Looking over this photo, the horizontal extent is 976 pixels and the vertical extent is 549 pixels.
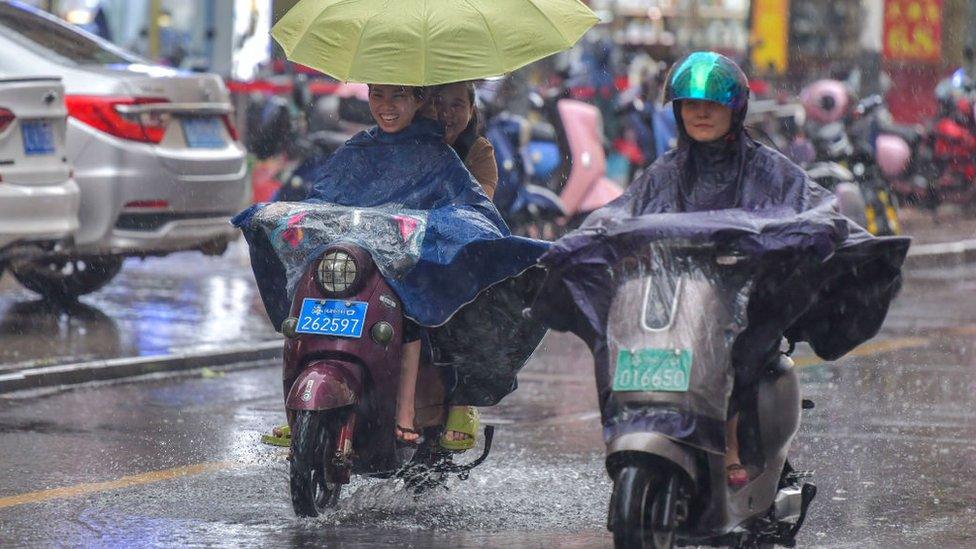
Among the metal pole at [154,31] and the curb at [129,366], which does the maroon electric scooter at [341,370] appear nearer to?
the curb at [129,366]

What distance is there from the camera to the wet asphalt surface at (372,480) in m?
6.21

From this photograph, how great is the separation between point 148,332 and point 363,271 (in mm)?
5082

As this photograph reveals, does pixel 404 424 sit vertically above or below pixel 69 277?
above

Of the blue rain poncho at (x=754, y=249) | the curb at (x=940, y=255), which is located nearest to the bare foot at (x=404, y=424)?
the blue rain poncho at (x=754, y=249)

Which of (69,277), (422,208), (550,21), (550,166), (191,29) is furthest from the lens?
(191,29)

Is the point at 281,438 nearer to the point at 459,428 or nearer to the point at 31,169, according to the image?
the point at 459,428

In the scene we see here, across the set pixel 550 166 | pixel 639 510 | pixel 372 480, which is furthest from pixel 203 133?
pixel 639 510

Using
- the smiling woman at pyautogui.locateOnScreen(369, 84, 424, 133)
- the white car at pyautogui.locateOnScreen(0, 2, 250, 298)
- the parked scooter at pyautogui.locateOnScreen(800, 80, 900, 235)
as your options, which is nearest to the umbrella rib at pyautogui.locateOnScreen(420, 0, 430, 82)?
the smiling woman at pyautogui.locateOnScreen(369, 84, 424, 133)

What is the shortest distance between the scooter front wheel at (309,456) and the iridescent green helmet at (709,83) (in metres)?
1.47

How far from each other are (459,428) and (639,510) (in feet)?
5.86

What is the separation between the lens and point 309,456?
599 cm

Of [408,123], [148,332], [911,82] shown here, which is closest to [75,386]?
[148,332]

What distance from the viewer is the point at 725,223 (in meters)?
5.23

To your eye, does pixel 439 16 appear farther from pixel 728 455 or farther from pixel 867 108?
pixel 867 108
